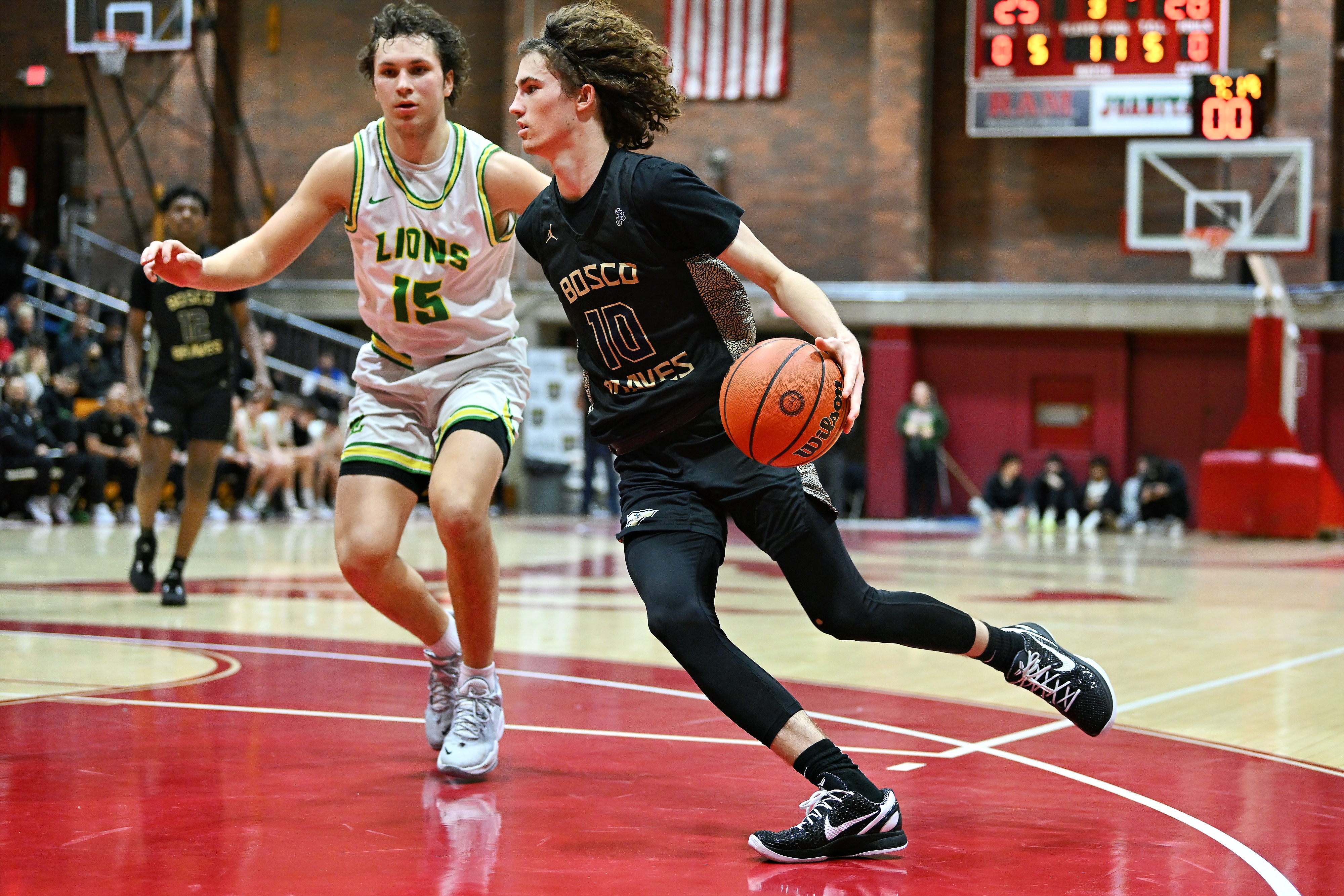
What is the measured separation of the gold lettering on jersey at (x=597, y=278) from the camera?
320 centimetres

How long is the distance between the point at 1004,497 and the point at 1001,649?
1649 cm

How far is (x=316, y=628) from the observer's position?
6.31 m

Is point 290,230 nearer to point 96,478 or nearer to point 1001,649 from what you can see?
point 1001,649

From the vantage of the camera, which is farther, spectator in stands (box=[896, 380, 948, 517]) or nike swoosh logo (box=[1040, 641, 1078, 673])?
spectator in stands (box=[896, 380, 948, 517])

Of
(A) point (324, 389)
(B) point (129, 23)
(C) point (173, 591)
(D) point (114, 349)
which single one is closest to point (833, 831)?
(C) point (173, 591)

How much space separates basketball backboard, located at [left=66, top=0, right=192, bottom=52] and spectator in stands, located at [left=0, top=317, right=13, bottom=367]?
6248 millimetres

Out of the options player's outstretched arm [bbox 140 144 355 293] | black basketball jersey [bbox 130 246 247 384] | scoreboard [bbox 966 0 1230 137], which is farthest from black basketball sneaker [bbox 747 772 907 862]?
scoreboard [bbox 966 0 1230 137]

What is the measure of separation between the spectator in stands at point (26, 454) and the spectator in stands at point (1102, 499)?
12.9 metres

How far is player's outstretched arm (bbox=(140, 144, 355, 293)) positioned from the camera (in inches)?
144

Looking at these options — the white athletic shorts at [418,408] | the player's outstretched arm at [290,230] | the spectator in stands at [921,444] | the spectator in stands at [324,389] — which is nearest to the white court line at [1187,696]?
the white athletic shorts at [418,408]

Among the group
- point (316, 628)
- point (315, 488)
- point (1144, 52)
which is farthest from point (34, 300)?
point (1144, 52)

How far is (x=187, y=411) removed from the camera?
7000 millimetres

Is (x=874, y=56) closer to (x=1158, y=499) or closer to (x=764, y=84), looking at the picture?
(x=764, y=84)

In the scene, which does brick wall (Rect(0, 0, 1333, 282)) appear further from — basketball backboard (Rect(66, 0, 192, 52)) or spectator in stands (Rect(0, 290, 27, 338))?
spectator in stands (Rect(0, 290, 27, 338))
